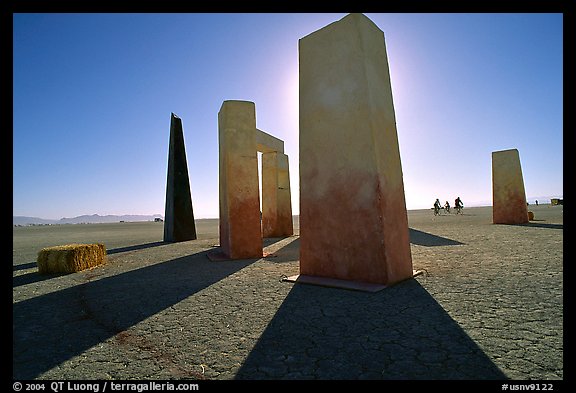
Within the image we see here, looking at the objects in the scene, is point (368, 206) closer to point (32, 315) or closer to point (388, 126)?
point (388, 126)

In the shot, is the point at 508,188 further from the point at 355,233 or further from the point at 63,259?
the point at 63,259

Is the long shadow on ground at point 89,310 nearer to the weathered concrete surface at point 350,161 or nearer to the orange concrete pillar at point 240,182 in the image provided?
the orange concrete pillar at point 240,182

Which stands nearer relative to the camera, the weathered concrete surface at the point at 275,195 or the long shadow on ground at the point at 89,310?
the long shadow on ground at the point at 89,310

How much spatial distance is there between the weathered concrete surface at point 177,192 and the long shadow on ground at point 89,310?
652 cm

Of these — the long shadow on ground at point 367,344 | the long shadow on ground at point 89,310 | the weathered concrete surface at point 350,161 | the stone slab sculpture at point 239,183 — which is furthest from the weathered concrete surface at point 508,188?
the long shadow on ground at point 89,310

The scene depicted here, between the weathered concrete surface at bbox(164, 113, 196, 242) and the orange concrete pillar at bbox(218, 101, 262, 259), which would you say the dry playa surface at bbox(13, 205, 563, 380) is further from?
the weathered concrete surface at bbox(164, 113, 196, 242)

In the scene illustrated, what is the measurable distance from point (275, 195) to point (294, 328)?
1072cm

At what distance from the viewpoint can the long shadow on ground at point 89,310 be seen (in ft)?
8.08

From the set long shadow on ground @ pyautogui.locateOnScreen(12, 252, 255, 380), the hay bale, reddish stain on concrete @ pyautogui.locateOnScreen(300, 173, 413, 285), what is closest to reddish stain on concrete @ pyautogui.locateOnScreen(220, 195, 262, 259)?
long shadow on ground @ pyautogui.locateOnScreen(12, 252, 255, 380)

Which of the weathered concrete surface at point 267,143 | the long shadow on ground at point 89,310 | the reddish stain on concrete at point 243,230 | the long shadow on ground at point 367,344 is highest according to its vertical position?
the weathered concrete surface at point 267,143

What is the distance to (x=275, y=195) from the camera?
13.4m

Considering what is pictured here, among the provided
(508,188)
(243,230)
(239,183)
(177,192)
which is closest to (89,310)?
(243,230)
